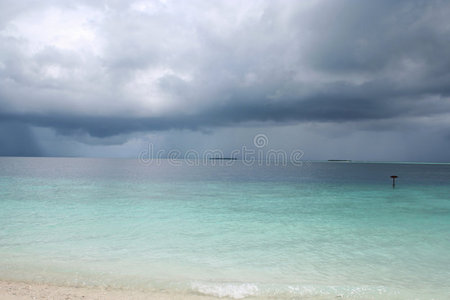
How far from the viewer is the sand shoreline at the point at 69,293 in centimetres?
735

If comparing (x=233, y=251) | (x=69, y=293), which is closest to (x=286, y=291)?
(x=233, y=251)

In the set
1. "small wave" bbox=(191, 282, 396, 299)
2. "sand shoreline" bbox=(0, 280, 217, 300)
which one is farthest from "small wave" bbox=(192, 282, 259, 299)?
"sand shoreline" bbox=(0, 280, 217, 300)

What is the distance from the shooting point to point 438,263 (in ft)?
35.7

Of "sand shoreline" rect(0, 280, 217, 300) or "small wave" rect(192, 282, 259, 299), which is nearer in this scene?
"sand shoreline" rect(0, 280, 217, 300)

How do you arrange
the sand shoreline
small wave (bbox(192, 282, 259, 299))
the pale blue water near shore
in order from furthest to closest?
the pale blue water near shore < small wave (bbox(192, 282, 259, 299)) < the sand shoreline

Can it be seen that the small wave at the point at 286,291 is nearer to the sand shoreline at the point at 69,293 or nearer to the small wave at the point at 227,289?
the small wave at the point at 227,289

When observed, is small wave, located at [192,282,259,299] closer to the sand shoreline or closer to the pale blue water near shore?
the pale blue water near shore

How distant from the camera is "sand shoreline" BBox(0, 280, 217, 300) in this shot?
7348mm

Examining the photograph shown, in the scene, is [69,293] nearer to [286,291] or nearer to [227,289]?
[227,289]

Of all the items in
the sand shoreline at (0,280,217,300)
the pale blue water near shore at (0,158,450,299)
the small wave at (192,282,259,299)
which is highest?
the sand shoreline at (0,280,217,300)

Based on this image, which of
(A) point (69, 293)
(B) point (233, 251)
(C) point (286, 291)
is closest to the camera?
(A) point (69, 293)

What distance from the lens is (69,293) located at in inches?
302

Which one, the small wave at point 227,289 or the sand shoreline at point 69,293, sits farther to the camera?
the small wave at point 227,289

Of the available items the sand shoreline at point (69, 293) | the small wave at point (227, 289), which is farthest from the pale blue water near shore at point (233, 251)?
the sand shoreline at point (69, 293)
